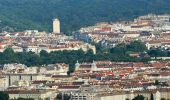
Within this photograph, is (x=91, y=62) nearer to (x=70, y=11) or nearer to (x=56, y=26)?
(x=56, y=26)

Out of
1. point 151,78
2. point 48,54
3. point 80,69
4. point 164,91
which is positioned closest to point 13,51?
point 48,54

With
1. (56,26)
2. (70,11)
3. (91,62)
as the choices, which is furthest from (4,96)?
(70,11)

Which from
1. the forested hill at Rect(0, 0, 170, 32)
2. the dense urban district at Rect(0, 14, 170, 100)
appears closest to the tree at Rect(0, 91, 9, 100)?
the dense urban district at Rect(0, 14, 170, 100)

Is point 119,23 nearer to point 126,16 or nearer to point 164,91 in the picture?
point 126,16

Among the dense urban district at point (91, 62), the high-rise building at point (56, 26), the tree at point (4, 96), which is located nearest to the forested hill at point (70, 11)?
the high-rise building at point (56, 26)

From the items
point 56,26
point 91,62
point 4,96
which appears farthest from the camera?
point 56,26

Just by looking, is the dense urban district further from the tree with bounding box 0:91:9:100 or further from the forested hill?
the forested hill
